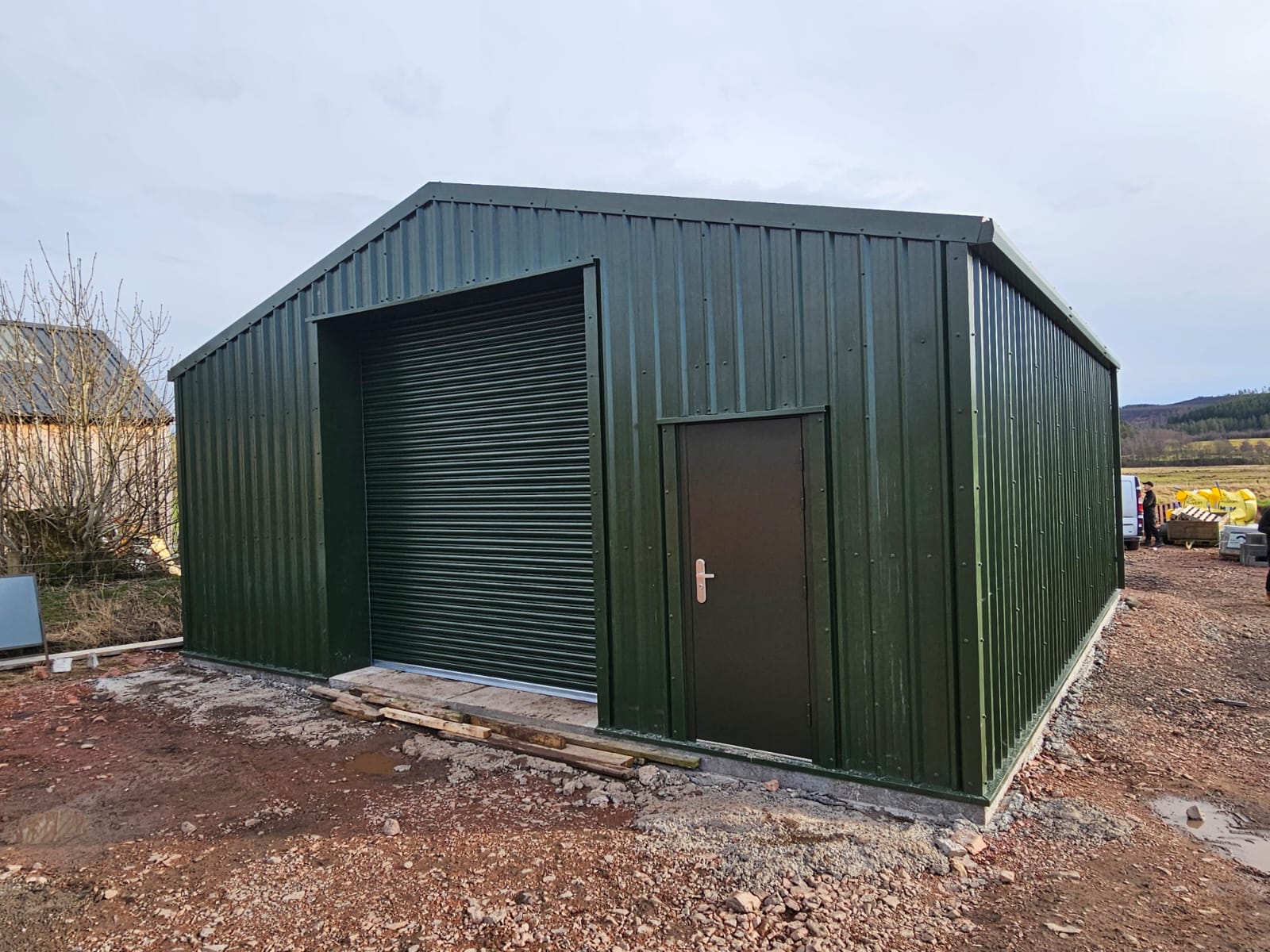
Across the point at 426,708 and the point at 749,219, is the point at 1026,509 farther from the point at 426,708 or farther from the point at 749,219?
the point at 426,708

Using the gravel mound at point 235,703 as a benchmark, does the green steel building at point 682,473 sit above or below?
above

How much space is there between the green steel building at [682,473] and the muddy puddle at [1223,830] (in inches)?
32.5

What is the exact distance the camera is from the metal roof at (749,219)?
4344 millimetres

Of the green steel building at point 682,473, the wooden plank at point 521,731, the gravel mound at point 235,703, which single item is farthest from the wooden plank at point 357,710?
the wooden plank at point 521,731

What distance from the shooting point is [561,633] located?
262 inches

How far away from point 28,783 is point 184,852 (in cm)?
206

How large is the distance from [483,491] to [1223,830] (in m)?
5.62

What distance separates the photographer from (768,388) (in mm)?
4898

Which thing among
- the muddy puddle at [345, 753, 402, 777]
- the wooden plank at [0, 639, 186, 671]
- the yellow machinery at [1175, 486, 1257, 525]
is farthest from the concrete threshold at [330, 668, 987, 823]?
the yellow machinery at [1175, 486, 1257, 525]

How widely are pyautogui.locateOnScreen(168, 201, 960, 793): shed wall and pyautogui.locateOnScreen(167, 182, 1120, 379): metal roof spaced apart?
66 millimetres

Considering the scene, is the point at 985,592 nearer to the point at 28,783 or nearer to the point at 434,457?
the point at 434,457

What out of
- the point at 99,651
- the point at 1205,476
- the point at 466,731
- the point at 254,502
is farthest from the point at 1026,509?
the point at 1205,476

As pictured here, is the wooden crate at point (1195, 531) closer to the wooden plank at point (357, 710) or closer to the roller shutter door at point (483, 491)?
the roller shutter door at point (483, 491)

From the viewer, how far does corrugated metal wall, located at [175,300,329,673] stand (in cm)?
770
